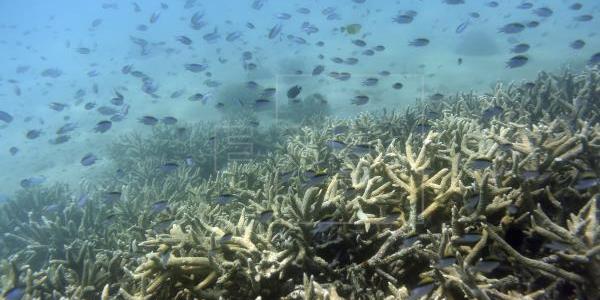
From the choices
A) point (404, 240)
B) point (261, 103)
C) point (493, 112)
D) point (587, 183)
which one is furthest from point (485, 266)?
point (261, 103)

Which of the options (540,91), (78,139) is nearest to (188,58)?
(78,139)

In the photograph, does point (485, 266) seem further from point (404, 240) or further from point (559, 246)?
point (404, 240)

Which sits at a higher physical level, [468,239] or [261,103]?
[261,103]

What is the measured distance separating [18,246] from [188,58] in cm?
3167

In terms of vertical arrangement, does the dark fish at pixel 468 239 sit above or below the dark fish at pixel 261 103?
below

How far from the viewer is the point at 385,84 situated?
17.7 meters

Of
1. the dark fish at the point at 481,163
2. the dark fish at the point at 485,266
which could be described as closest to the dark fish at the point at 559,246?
the dark fish at the point at 485,266

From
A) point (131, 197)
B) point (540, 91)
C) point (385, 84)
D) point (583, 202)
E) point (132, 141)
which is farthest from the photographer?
point (385, 84)

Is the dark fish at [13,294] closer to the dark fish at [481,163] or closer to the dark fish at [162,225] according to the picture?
the dark fish at [162,225]

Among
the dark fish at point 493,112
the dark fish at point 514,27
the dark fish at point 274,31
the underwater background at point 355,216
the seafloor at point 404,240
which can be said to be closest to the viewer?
the seafloor at point 404,240

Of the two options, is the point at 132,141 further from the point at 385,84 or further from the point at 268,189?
the point at 385,84

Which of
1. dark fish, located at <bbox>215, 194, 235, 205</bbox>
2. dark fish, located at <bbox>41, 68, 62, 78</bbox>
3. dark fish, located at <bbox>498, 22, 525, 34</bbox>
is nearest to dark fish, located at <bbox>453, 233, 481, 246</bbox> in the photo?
dark fish, located at <bbox>215, 194, 235, 205</bbox>

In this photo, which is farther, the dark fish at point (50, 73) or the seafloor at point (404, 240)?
the dark fish at point (50, 73)

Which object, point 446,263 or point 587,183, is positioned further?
point 587,183
